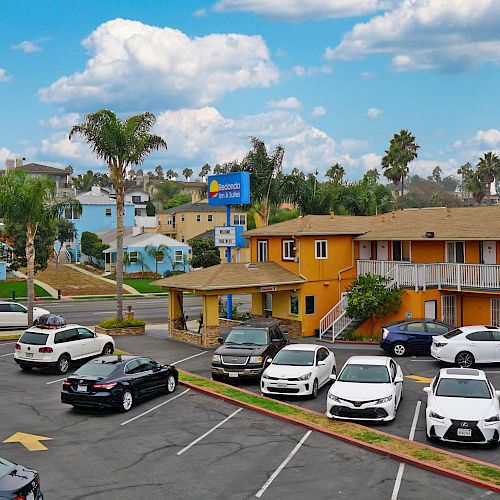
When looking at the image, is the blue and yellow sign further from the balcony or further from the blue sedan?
the blue sedan

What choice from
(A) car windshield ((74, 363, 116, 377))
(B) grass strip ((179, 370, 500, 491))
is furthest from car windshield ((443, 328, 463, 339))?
(A) car windshield ((74, 363, 116, 377))

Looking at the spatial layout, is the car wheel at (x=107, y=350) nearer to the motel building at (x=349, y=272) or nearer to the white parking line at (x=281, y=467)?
the motel building at (x=349, y=272)

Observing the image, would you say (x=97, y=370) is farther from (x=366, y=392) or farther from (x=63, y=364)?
(x=366, y=392)

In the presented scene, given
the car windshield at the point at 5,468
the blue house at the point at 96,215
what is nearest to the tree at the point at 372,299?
the car windshield at the point at 5,468

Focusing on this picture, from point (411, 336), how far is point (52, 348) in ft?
46.0

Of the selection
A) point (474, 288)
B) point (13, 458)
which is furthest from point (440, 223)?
point (13, 458)

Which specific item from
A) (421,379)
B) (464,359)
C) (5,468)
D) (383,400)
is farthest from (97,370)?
(464,359)

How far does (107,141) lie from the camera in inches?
1393

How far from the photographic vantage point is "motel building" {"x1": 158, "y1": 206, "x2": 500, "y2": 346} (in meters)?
32.0

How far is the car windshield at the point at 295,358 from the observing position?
2161 centimetres

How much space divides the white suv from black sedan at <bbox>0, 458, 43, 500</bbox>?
14.4 meters

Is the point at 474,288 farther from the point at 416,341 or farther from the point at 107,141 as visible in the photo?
the point at 107,141

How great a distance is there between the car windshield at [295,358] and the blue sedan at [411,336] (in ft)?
23.8

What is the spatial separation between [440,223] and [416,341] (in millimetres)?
9287
